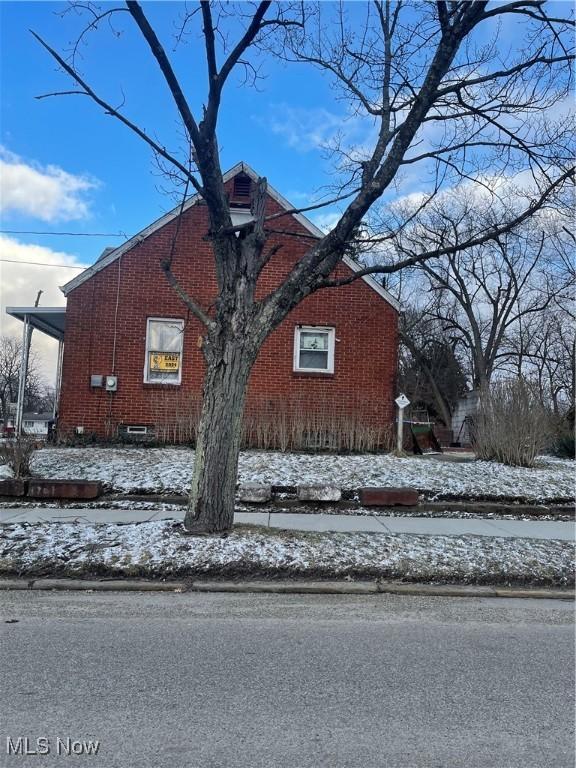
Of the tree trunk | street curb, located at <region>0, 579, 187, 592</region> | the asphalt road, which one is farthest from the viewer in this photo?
the tree trunk

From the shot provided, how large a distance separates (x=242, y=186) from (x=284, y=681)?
13.3 m

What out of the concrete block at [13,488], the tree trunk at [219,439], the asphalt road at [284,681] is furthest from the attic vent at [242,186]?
the asphalt road at [284,681]

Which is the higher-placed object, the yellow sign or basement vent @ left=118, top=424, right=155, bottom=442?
the yellow sign

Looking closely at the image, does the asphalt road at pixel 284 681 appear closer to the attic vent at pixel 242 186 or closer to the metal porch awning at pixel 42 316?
the metal porch awning at pixel 42 316

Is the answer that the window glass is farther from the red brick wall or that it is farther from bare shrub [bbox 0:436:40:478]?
bare shrub [bbox 0:436:40:478]

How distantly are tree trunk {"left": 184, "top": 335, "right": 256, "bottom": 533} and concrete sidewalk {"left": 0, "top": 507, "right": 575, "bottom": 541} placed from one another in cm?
106

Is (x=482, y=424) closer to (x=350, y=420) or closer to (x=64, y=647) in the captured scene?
(x=350, y=420)

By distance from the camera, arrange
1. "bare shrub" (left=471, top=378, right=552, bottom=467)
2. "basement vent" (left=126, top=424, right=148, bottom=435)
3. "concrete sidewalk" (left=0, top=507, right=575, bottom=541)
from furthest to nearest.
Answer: "basement vent" (left=126, top=424, right=148, bottom=435), "bare shrub" (left=471, top=378, right=552, bottom=467), "concrete sidewalk" (left=0, top=507, right=575, bottom=541)

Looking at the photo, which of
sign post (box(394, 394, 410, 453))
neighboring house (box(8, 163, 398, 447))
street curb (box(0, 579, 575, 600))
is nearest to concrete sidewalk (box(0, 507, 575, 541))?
street curb (box(0, 579, 575, 600))

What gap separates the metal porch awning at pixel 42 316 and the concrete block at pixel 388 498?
9.20 meters

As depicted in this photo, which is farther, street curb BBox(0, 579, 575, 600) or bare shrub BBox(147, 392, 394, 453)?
bare shrub BBox(147, 392, 394, 453)

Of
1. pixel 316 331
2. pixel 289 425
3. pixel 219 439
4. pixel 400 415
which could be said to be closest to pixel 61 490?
pixel 219 439

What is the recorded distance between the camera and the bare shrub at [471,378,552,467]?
12016mm

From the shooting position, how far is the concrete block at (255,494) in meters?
9.12
